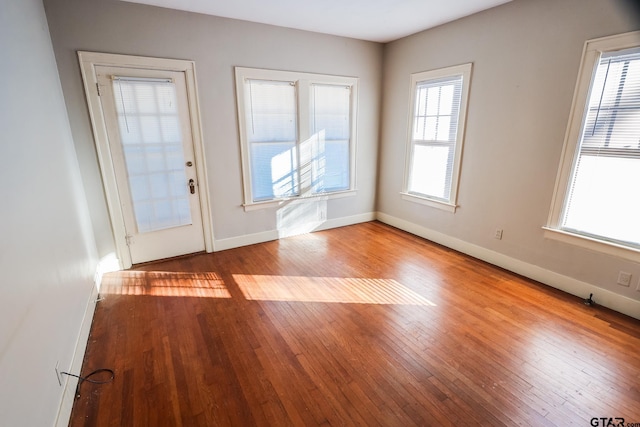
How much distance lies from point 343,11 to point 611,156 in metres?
2.77

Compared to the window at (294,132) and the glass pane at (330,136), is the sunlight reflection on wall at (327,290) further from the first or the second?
the glass pane at (330,136)

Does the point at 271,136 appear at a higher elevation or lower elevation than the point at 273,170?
higher

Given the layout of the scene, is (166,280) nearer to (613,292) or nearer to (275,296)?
(275,296)

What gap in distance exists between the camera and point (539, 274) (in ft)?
9.89

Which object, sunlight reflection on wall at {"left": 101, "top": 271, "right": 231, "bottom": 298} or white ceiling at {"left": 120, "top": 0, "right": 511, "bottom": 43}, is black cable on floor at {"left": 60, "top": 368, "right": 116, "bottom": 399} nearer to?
sunlight reflection on wall at {"left": 101, "top": 271, "right": 231, "bottom": 298}

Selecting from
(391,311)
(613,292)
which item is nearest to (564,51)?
(613,292)

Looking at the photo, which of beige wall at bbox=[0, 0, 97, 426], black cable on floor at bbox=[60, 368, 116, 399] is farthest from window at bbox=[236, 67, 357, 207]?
black cable on floor at bbox=[60, 368, 116, 399]

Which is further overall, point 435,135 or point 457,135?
point 435,135

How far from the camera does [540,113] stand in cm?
280

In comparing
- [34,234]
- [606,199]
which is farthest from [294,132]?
[606,199]

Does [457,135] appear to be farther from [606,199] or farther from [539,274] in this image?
[539,274]

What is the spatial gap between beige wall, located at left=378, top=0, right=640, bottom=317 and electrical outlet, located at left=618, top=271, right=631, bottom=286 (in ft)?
0.11

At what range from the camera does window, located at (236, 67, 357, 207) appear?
3684mm

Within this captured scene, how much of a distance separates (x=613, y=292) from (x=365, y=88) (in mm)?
3631
